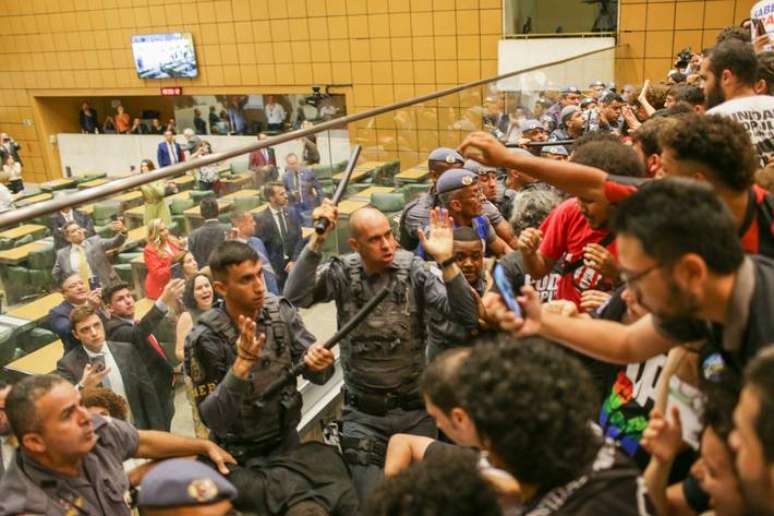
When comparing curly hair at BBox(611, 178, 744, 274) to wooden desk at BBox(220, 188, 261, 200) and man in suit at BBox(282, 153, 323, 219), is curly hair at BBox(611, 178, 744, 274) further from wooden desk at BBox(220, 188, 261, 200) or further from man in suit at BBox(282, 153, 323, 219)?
man in suit at BBox(282, 153, 323, 219)

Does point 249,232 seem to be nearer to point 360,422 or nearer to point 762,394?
point 360,422

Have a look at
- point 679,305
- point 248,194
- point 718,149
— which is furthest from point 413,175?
point 679,305

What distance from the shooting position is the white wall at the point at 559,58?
8.48 m

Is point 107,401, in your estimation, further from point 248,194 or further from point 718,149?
point 718,149

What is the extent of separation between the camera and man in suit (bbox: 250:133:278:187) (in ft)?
11.9

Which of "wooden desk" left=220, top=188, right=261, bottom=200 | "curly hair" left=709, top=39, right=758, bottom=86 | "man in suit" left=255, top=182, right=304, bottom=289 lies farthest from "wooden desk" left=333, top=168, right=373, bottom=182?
"curly hair" left=709, top=39, right=758, bottom=86

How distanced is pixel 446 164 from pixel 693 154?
2.70m

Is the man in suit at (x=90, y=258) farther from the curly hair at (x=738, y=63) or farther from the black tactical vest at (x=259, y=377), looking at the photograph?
the curly hair at (x=738, y=63)

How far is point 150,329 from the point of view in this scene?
10.4ft

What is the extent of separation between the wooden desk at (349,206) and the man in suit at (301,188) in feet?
0.65

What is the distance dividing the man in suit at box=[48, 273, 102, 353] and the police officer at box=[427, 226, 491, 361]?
1.60 metres

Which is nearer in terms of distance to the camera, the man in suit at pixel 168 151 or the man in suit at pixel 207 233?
the man in suit at pixel 207 233

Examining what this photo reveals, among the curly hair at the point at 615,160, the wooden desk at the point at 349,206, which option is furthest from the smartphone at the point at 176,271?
the curly hair at the point at 615,160

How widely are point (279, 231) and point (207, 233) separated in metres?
0.61
